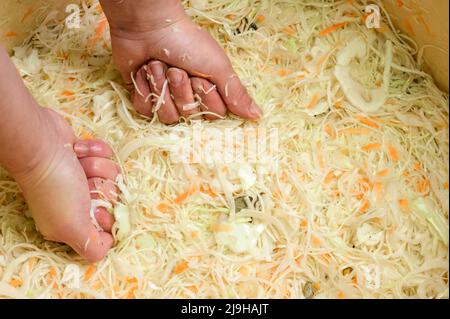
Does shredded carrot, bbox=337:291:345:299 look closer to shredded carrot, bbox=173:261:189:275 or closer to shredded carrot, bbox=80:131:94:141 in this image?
shredded carrot, bbox=173:261:189:275

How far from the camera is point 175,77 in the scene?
3.79 feet

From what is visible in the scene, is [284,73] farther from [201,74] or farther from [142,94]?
[142,94]

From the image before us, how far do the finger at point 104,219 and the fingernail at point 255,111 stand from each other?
334mm

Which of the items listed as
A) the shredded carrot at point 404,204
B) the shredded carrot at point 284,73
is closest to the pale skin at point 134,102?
the shredded carrot at point 284,73

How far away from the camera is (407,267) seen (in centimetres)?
106

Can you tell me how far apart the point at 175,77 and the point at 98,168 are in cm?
22

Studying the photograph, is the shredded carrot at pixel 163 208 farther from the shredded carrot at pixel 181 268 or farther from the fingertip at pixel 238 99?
the fingertip at pixel 238 99

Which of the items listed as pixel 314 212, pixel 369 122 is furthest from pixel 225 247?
pixel 369 122

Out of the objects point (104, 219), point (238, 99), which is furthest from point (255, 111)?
point (104, 219)

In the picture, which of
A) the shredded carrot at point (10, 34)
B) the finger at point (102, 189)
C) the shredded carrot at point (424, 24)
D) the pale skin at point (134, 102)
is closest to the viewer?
the pale skin at point (134, 102)

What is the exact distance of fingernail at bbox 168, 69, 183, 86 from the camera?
1.16 meters

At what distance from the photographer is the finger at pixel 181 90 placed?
1159 millimetres

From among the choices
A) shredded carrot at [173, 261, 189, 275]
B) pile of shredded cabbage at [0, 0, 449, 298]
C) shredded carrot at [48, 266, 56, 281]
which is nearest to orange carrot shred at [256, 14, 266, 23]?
pile of shredded cabbage at [0, 0, 449, 298]

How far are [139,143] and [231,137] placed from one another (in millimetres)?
178
